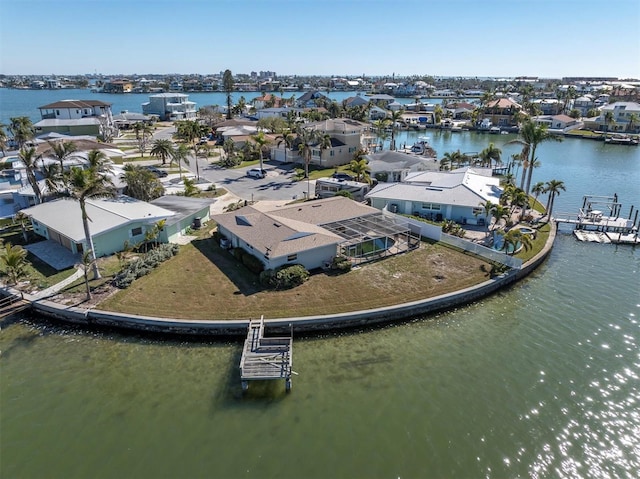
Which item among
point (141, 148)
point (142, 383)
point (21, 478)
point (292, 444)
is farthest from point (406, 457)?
point (141, 148)

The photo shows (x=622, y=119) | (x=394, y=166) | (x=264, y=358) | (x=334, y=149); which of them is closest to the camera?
(x=264, y=358)

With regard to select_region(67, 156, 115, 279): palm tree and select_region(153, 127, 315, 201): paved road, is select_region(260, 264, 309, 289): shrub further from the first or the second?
select_region(153, 127, 315, 201): paved road

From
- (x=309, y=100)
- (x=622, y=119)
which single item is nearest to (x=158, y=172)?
(x=309, y=100)

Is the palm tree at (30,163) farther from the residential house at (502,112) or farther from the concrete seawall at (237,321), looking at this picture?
the residential house at (502,112)

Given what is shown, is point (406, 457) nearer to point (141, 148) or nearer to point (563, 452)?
point (563, 452)

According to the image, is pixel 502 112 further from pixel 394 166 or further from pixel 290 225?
pixel 290 225

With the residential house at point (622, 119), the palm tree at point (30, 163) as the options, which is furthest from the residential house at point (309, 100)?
the palm tree at point (30, 163)

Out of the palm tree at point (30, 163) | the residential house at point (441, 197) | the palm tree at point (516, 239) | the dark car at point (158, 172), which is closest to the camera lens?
the palm tree at point (516, 239)
